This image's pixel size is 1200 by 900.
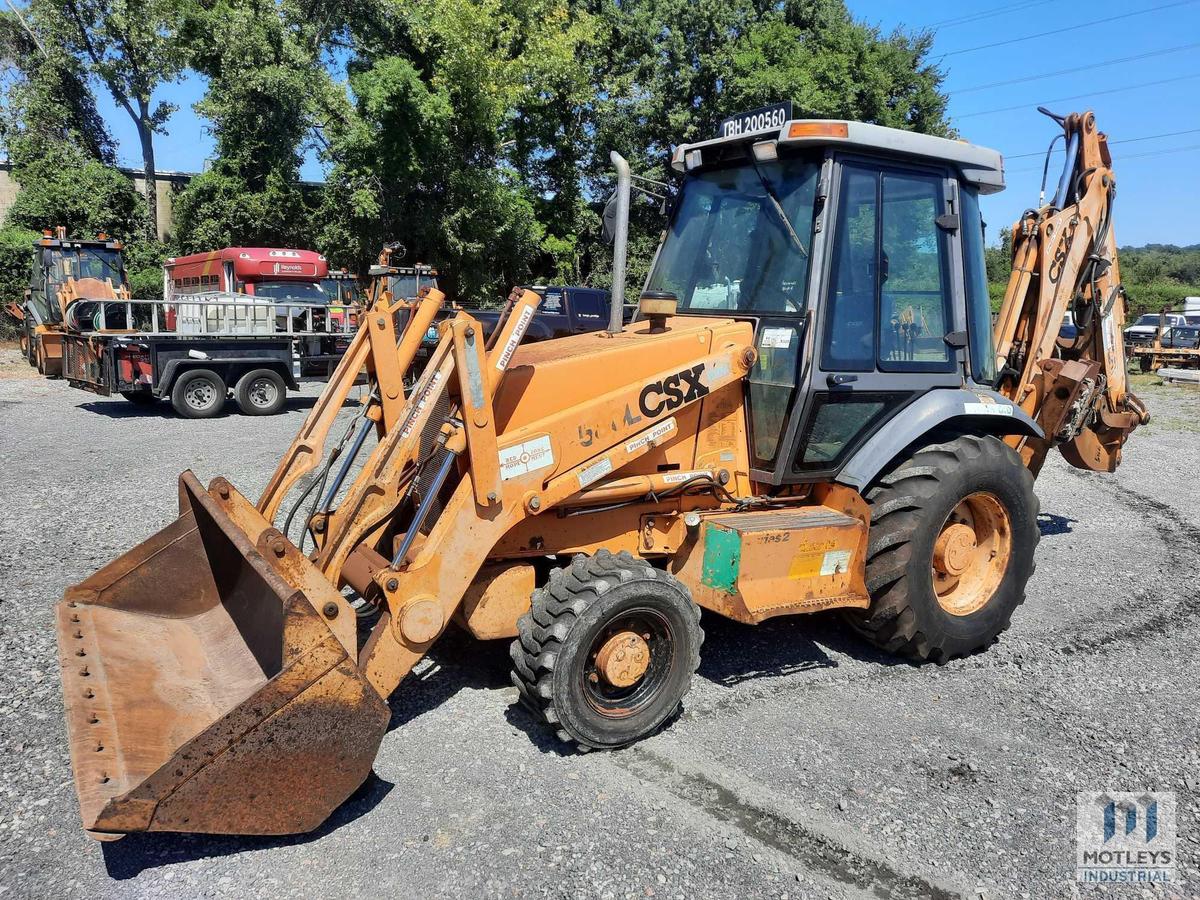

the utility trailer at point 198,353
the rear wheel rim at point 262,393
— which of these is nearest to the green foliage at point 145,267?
the utility trailer at point 198,353

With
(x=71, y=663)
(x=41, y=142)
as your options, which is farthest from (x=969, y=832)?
(x=41, y=142)

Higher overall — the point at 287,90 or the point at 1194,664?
the point at 287,90

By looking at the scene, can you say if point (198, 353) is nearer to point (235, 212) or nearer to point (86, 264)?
point (86, 264)

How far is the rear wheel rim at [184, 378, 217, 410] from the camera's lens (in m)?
13.0

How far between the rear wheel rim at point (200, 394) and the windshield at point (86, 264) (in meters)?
6.49

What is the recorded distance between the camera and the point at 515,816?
10.4ft

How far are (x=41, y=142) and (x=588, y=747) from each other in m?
27.9

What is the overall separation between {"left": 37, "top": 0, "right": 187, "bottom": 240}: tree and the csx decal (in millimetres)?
23782

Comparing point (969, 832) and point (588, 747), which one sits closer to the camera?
point (969, 832)

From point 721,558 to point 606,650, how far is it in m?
0.74

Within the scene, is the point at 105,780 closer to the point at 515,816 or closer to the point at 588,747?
the point at 515,816

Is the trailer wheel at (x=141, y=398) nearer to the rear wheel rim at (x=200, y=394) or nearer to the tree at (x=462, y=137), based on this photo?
the rear wheel rim at (x=200, y=394)

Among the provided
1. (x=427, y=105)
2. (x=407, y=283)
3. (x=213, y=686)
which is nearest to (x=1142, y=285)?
(x=427, y=105)

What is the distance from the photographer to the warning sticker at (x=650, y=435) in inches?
153
